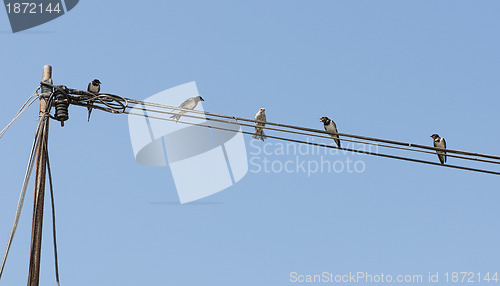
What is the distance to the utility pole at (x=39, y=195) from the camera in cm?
755

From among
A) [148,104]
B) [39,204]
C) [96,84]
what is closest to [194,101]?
[96,84]

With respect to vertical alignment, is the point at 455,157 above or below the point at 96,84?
below

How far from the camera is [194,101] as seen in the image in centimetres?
1552

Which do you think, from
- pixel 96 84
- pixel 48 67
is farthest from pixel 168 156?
pixel 48 67

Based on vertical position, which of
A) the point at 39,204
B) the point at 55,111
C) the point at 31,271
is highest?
the point at 55,111

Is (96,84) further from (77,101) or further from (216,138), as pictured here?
(77,101)

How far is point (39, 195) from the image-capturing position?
7820mm

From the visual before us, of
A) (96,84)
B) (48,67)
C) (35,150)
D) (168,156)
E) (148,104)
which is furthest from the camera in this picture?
(168,156)

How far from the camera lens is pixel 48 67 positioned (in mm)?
8750

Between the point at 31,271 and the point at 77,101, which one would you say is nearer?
the point at 31,271

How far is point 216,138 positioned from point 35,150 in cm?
756

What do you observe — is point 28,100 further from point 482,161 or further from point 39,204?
point 482,161

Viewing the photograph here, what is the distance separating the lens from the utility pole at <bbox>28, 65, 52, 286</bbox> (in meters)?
7.55

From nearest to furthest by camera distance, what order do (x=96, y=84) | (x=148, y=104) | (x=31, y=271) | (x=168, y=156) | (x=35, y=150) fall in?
1. (x=31, y=271)
2. (x=35, y=150)
3. (x=148, y=104)
4. (x=96, y=84)
5. (x=168, y=156)
